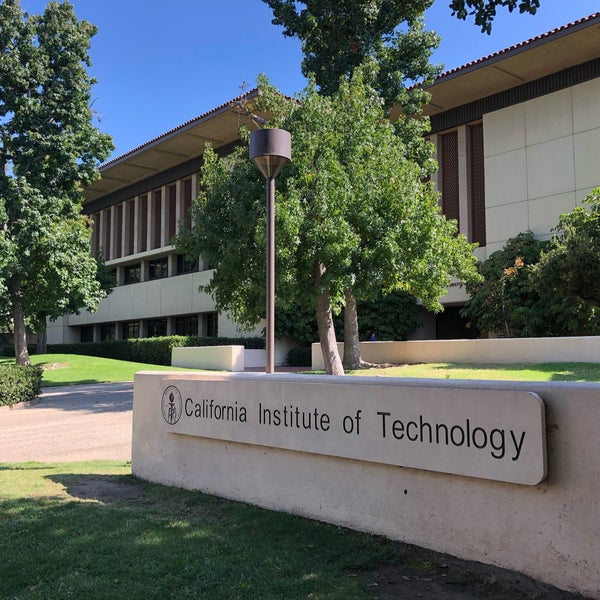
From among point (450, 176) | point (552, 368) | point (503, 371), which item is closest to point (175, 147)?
point (450, 176)

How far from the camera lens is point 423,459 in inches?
155

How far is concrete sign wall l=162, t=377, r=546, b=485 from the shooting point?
350cm

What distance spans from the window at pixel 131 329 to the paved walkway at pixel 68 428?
954 inches

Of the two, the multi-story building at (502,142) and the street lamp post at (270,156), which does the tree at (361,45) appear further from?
the street lamp post at (270,156)

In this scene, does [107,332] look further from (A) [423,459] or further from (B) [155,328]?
(A) [423,459]

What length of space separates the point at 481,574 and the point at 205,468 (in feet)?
9.61

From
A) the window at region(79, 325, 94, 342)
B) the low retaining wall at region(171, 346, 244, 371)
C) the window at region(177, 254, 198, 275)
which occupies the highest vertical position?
the window at region(177, 254, 198, 275)

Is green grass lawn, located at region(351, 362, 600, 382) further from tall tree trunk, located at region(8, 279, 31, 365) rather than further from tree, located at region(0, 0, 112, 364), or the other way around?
tall tree trunk, located at region(8, 279, 31, 365)

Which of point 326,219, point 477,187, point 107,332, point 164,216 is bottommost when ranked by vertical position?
point 107,332

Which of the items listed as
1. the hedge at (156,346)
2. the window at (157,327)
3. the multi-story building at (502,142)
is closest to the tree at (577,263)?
the multi-story building at (502,142)

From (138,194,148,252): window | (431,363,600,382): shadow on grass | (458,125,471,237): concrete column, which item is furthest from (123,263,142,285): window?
(431,363,600,382): shadow on grass

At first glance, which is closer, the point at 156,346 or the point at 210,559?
the point at 210,559

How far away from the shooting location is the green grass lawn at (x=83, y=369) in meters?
23.2

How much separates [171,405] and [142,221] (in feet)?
122
